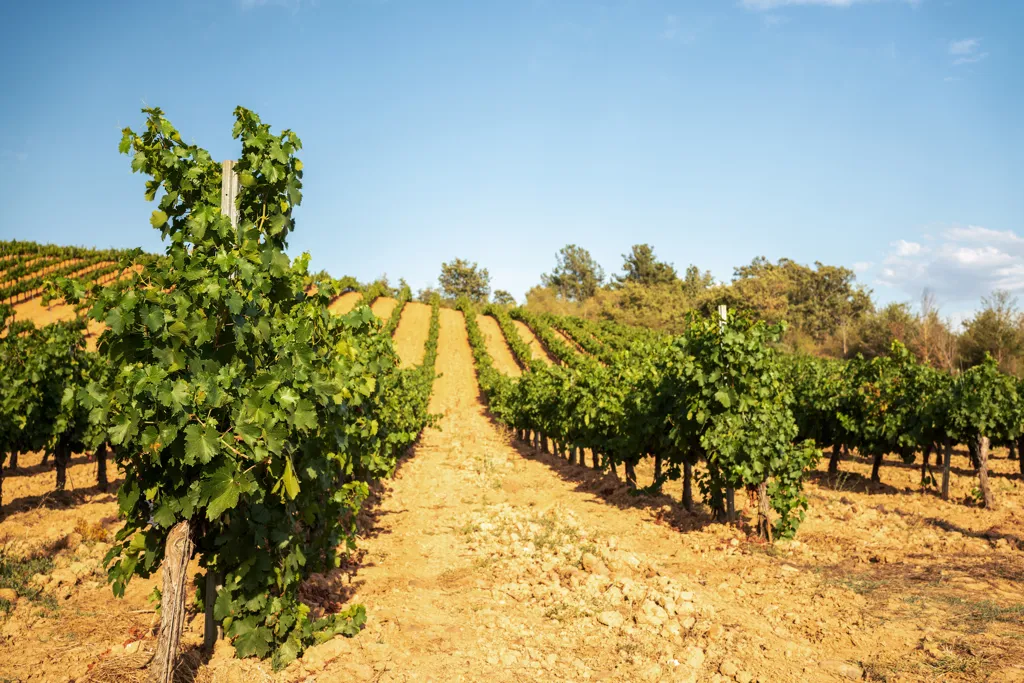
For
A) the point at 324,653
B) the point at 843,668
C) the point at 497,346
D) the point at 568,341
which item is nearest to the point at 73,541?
the point at 324,653

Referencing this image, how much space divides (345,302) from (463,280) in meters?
63.0

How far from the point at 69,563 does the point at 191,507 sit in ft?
18.4

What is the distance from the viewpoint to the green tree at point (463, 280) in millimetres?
120250

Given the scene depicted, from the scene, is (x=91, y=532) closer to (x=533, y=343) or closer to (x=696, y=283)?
(x=533, y=343)

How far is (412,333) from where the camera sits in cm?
5572

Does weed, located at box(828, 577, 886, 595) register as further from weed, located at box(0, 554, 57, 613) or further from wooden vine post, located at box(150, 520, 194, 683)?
weed, located at box(0, 554, 57, 613)

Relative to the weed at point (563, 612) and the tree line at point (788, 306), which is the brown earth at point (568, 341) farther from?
the weed at point (563, 612)

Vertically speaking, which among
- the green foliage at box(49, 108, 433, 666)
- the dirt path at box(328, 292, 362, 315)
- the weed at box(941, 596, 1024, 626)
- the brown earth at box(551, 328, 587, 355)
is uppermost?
the dirt path at box(328, 292, 362, 315)

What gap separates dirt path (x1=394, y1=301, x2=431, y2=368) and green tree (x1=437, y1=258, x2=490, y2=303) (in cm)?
5328

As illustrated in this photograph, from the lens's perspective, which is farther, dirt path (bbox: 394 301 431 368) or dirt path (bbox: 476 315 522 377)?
dirt path (bbox: 394 301 431 368)

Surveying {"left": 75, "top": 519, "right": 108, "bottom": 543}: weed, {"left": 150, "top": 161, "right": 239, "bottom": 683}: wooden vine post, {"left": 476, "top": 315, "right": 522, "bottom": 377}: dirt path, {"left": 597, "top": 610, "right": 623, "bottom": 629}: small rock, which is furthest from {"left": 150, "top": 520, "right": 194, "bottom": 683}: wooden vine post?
{"left": 476, "top": 315, "right": 522, "bottom": 377}: dirt path

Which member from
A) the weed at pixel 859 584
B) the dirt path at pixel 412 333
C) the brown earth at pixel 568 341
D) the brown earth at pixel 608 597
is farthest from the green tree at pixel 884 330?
the weed at pixel 859 584

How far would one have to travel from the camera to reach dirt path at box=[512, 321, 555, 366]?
5053 cm

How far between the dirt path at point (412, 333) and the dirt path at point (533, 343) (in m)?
8.60
